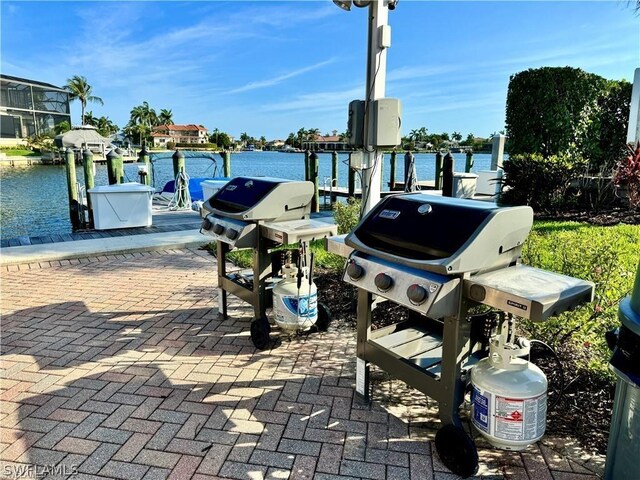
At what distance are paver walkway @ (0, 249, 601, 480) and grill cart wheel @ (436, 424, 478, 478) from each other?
0.20ft

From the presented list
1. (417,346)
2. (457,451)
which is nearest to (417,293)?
(457,451)

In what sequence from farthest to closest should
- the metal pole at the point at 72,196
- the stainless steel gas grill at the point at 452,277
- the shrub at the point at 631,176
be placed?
the metal pole at the point at 72,196 → the shrub at the point at 631,176 → the stainless steel gas grill at the point at 452,277

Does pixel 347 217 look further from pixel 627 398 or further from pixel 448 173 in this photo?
pixel 448 173

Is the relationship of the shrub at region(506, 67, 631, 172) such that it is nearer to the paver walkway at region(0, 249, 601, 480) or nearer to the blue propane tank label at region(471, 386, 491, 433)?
the paver walkway at region(0, 249, 601, 480)

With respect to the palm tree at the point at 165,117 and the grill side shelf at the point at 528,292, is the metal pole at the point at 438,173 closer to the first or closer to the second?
the grill side shelf at the point at 528,292

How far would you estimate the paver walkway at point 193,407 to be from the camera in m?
2.12

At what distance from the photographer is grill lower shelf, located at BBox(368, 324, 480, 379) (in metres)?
2.48

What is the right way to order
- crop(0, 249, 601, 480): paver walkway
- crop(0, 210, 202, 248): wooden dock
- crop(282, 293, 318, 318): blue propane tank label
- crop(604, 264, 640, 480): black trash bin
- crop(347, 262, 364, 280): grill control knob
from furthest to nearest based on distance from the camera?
1. crop(0, 210, 202, 248): wooden dock
2. crop(282, 293, 318, 318): blue propane tank label
3. crop(347, 262, 364, 280): grill control knob
4. crop(0, 249, 601, 480): paver walkway
5. crop(604, 264, 640, 480): black trash bin

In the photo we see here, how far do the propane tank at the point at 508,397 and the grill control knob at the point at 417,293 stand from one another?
453 millimetres

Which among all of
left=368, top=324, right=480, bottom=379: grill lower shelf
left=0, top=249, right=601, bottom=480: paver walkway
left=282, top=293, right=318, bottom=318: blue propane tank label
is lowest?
left=0, top=249, right=601, bottom=480: paver walkway

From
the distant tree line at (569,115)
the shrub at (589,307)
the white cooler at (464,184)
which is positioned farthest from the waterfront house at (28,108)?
the shrub at (589,307)

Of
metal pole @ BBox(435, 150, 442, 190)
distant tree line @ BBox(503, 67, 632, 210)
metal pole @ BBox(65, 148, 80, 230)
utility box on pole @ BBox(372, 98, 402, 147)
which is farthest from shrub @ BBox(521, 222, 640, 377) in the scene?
metal pole @ BBox(435, 150, 442, 190)

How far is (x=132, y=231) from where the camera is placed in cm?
780

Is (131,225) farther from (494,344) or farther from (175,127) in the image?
(175,127)
